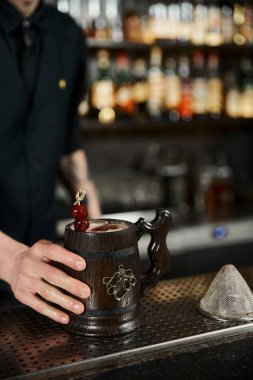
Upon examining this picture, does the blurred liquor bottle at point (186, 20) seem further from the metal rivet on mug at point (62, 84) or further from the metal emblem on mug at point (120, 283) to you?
the metal emblem on mug at point (120, 283)

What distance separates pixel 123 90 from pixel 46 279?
7.55 feet

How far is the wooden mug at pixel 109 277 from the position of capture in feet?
2.76

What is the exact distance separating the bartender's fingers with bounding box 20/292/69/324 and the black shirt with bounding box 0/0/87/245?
2.43 ft

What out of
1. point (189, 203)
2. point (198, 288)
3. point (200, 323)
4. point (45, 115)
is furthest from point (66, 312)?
point (189, 203)

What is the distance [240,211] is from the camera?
10.4ft

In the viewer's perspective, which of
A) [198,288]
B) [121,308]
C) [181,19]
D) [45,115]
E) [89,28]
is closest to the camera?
[121,308]

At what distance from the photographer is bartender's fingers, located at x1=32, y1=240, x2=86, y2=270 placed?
84 cm

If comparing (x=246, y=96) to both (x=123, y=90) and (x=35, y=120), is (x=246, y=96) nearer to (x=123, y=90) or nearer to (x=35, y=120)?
(x=123, y=90)

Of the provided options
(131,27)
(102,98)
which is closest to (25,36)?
(102,98)

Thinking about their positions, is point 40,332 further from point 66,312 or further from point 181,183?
point 181,183

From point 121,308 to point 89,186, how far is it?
0.96 m

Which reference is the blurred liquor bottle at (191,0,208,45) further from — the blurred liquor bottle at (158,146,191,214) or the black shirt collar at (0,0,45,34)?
the black shirt collar at (0,0,45,34)

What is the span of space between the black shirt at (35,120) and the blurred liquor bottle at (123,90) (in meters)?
1.24

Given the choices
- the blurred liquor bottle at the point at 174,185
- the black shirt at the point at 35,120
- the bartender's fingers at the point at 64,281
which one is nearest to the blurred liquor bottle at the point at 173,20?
the blurred liquor bottle at the point at 174,185
